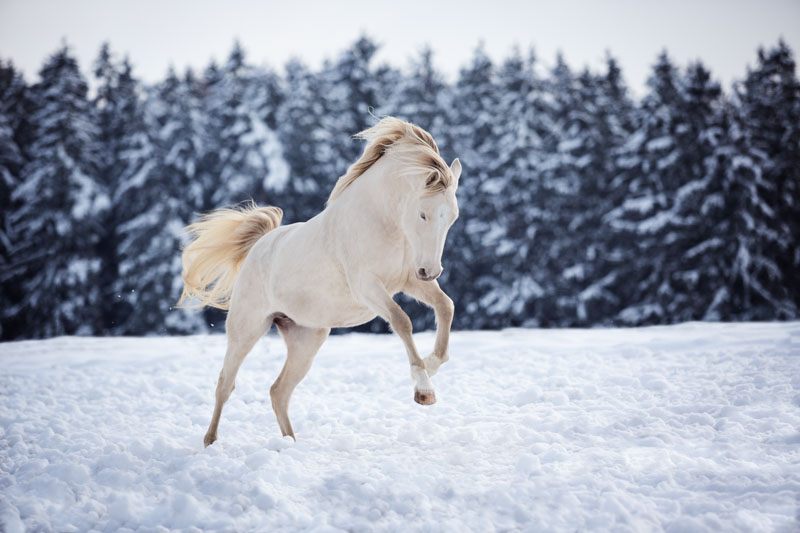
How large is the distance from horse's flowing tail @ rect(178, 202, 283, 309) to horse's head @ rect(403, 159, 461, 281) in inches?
87.7

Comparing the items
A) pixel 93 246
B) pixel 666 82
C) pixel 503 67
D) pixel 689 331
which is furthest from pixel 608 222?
pixel 93 246

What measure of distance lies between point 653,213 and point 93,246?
20.6 metres

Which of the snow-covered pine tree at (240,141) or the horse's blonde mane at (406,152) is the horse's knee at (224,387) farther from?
the snow-covered pine tree at (240,141)

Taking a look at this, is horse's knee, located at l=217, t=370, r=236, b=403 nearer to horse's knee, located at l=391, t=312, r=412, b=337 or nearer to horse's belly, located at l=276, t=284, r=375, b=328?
horse's belly, located at l=276, t=284, r=375, b=328

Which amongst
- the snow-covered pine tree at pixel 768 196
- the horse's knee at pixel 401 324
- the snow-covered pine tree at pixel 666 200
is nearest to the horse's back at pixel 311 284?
the horse's knee at pixel 401 324

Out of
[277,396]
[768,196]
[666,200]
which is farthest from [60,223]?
[768,196]

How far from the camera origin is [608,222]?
2156 cm

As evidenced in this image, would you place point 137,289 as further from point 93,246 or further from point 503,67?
point 503,67

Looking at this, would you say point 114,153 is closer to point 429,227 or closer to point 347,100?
point 347,100

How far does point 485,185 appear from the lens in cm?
2225

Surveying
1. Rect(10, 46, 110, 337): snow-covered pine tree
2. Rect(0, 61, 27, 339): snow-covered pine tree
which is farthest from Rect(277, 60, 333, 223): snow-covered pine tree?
Rect(0, 61, 27, 339): snow-covered pine tree

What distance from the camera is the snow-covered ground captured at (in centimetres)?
299

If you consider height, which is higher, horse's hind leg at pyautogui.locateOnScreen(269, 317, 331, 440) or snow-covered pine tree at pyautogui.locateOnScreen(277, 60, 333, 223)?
snow-covered pine tree at pyautogui.locateOnScreen(277, 60, 333, 223)

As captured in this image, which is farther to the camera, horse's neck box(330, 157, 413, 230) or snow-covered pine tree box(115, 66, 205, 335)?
snow-covered pine tree box(115, 66, 205, 335)
